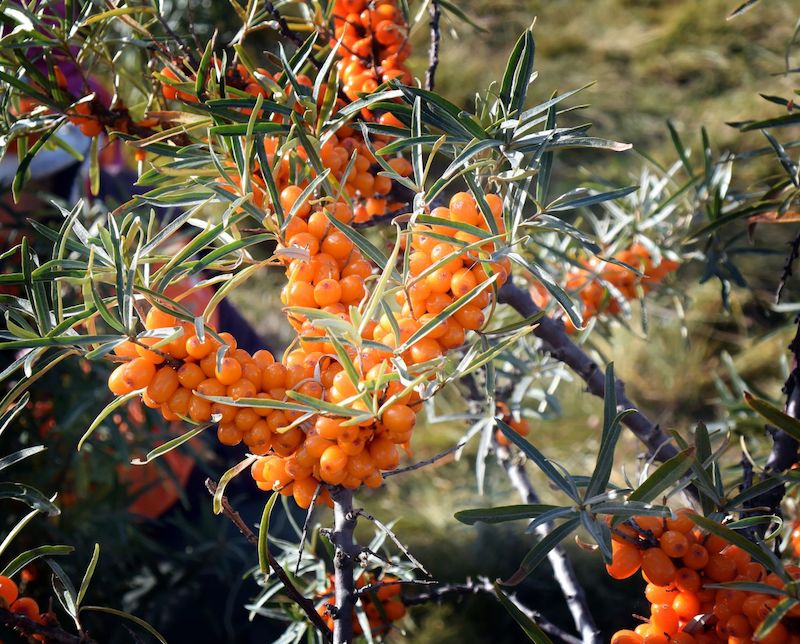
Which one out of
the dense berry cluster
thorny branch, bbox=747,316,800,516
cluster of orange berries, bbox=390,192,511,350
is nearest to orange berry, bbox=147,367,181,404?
the dense berry cluster

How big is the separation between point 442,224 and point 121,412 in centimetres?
65

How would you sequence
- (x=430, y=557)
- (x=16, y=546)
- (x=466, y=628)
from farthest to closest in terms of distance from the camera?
(x=430, y=557), (x=466, y=628), (x=16, y=546)

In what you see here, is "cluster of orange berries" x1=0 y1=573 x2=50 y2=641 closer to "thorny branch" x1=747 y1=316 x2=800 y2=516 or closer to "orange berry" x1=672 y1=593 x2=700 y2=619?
"orange berry" x1=672 y1=593 x2=700 y2=619

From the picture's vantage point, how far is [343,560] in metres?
0.42

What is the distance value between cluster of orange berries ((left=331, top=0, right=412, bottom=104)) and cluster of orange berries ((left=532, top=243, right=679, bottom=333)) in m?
0.29

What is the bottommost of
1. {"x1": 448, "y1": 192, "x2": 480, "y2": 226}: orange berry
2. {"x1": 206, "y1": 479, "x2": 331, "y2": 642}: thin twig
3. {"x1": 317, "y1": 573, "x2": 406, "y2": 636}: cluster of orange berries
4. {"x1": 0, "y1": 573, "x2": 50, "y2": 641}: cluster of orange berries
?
{"x1": 317, "y1": 573, "x2": 406, "y2": 636}: cluster of orange berries

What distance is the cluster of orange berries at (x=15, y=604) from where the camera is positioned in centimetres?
44

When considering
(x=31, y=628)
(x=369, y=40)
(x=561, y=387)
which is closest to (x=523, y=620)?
(x=31, y=628)

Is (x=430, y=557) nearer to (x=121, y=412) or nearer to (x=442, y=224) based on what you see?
(x=121, y=412)

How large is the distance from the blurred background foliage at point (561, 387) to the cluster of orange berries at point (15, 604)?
1.07 feet

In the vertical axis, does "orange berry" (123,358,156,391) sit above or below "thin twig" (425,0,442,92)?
below

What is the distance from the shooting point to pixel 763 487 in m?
0.38

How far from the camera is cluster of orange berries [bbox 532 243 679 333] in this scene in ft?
2.39

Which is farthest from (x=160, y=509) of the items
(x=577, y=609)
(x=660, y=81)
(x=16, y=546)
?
(x=660, y=81)
